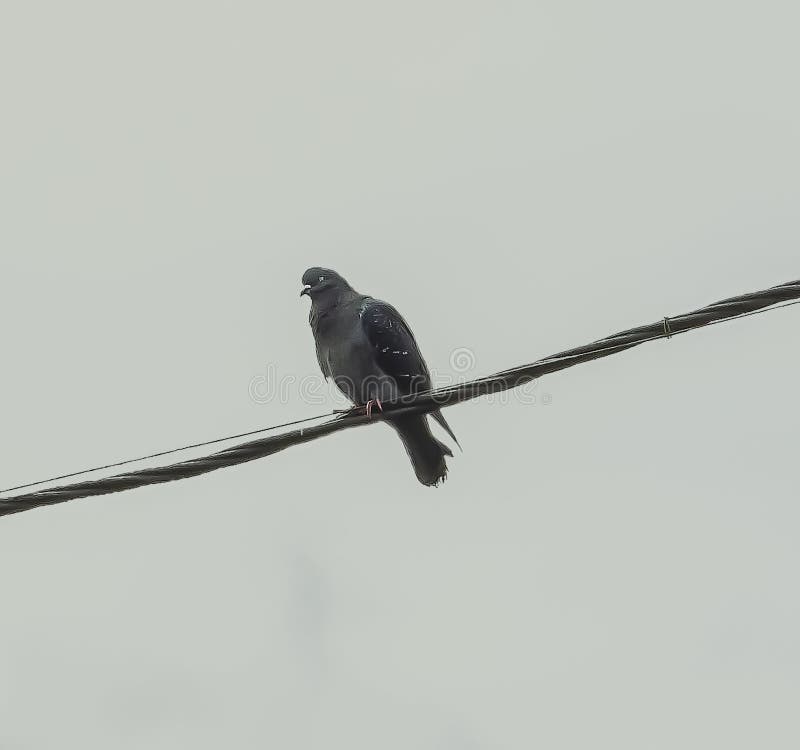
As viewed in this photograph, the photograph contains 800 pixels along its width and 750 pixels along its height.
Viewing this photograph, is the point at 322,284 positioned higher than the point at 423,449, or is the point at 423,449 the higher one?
the point at 322,284

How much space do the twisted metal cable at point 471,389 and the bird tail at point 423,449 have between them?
2.31m

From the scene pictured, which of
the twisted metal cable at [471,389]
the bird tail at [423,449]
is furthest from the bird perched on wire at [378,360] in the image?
the twisted metal cable at [471,389]

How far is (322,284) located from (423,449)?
4.62ft

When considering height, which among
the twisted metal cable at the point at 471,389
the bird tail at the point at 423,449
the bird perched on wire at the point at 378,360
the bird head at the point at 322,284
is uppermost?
the bird head at the point at 322,284

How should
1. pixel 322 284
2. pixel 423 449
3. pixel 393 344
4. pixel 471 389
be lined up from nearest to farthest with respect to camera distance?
pixel 471 389
pixel 423 449
pixel 393 344
pixel 322 284

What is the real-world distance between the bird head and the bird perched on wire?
0.40 feet

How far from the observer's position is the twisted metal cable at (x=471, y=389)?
416 cm

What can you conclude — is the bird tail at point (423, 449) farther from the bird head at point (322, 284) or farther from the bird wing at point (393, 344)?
the bird head at point (322, 284)

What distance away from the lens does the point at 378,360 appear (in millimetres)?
7598

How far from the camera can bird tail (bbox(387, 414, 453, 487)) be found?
736 cm

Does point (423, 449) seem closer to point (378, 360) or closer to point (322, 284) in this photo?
point (378, 360)

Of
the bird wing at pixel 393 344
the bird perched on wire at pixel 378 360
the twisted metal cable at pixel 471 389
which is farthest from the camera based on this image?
the bird wing at pixel 393 344

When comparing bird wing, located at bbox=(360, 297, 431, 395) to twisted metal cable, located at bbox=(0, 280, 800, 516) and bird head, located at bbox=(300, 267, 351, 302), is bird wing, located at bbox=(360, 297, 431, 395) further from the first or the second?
twisted metal cable, located at bbox=(0, 280, 800, 516)

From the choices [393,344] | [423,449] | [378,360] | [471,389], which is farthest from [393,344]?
[471,389]
